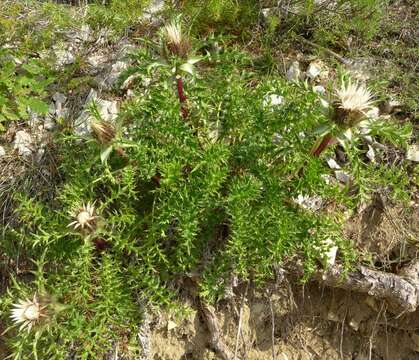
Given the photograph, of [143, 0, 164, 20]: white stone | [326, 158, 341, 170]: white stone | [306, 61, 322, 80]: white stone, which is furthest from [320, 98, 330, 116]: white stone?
[143, 0, 164, 20]: white stone

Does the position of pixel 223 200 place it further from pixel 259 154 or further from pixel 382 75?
pixel 382 75

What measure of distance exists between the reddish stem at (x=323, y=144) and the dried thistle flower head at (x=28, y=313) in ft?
5.46

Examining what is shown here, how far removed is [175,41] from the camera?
7.41 feet

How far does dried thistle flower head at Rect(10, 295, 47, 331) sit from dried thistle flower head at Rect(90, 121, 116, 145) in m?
0.87

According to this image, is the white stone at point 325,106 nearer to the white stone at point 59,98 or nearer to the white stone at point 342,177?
the white stone at point 342,177

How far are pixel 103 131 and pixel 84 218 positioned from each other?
1.52ft

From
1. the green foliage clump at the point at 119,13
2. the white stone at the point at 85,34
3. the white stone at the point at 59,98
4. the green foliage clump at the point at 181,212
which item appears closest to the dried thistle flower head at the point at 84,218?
the green foliage clump at the point at 181,212

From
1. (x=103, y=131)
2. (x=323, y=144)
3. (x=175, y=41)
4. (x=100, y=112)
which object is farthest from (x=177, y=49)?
(x=100, y=112)

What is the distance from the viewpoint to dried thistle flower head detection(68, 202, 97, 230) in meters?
2.34

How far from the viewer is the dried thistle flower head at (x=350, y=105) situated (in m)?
2.11

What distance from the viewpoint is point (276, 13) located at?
391cm

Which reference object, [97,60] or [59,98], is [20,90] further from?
[97,60]

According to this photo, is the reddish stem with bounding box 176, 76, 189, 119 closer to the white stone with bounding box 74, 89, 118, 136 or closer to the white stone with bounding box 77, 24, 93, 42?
the white stone with bounding box 74, 89, 118, 136

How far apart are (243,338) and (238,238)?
0.86 m
